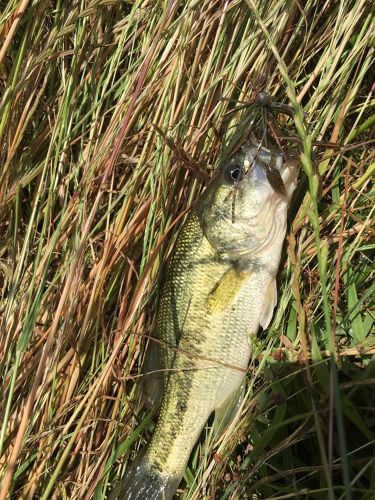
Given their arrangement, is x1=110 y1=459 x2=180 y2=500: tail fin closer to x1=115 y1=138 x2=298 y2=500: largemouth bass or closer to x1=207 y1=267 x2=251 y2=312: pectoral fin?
x1=115 y1=138 x2=298 y2=500: largemouth bass

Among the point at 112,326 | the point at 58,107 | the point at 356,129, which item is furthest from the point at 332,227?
the point at 58,107

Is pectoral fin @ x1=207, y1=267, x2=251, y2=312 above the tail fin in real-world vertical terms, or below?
above

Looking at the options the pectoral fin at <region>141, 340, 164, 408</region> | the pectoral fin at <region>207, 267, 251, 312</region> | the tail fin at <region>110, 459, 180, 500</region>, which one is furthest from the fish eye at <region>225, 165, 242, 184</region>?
the tail fin at <region>110, 459, 180, 500</region>

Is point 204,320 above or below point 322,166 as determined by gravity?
below

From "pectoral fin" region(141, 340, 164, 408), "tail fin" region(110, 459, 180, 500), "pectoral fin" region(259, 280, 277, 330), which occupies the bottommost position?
"tail fin" region(110, 459, 180, 500)

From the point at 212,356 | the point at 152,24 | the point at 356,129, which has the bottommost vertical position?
the point at 212,356

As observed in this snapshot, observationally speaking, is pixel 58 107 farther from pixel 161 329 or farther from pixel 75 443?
pixel 75 443

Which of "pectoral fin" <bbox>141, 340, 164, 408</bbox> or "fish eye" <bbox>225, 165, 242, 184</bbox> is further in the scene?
"pectoral fin" <bbox>141, 340, 164, 408</bbox>

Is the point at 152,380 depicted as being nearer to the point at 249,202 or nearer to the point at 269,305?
the point at 269,305
